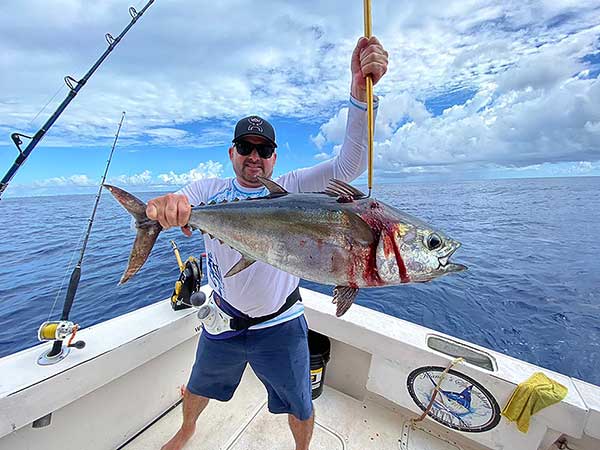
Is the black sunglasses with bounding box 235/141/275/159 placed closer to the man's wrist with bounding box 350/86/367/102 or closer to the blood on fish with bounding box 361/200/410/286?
the man's wrist with bounding box 350/86/367/102

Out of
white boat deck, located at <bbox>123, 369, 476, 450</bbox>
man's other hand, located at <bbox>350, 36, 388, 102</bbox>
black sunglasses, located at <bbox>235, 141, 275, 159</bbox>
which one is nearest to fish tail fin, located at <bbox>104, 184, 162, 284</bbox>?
black sunglasses, located at <bbox>235, 141, 275, 159</bbox>

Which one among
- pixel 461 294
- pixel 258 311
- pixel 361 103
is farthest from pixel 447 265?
pixel 461 294

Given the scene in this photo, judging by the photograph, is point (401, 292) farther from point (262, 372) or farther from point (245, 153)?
point (245, 153)

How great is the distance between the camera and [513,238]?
1309 cm

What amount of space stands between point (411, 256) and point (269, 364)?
56.2 inches

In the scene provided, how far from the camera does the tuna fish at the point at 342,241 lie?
3.30 ft

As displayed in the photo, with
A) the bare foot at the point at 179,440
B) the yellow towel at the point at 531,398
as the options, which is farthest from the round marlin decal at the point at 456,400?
the bare foot at the point at 179,440

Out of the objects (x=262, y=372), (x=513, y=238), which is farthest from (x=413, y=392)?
(x=513, y=238)

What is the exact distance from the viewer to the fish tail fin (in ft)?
4.83

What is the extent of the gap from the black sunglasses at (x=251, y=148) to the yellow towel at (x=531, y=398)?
235 cm

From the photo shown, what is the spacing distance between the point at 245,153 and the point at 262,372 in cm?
152

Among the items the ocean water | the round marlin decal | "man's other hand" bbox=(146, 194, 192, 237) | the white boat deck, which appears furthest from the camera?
the ocean water

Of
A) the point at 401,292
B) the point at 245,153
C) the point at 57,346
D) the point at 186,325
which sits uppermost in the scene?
the point at 245,153

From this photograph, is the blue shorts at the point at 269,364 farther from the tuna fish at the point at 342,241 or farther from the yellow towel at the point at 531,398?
the yellow towel at the point at 531,398
